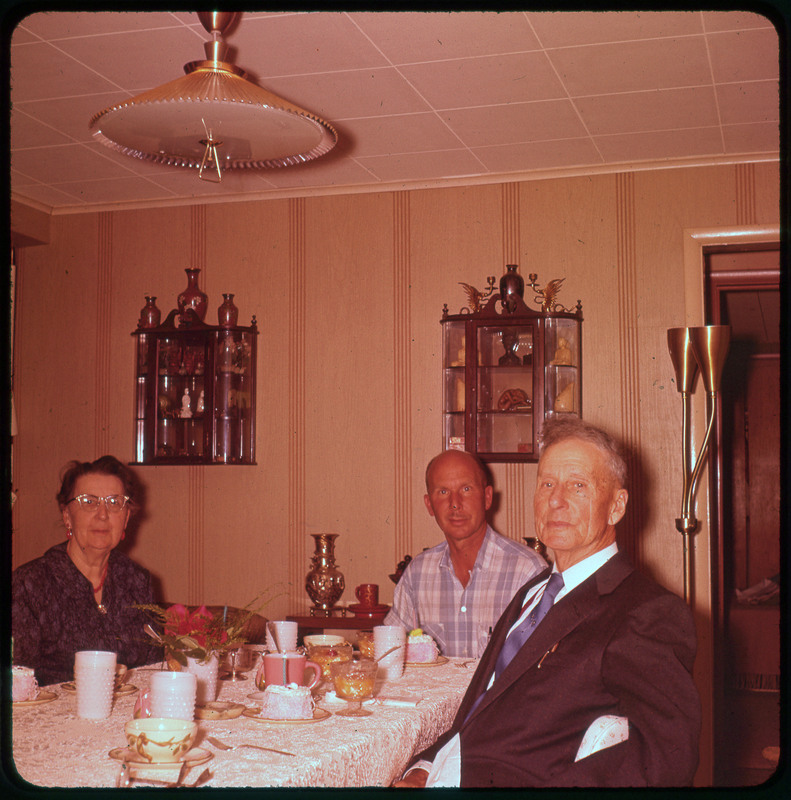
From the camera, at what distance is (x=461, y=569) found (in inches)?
151

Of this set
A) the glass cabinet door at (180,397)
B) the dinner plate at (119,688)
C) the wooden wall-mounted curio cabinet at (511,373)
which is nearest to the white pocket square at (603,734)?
the dinner plate at (119,688)

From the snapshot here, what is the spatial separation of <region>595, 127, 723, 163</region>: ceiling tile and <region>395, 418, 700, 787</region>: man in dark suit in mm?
2667

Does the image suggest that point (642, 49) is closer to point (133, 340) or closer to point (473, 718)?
point (473, 718)

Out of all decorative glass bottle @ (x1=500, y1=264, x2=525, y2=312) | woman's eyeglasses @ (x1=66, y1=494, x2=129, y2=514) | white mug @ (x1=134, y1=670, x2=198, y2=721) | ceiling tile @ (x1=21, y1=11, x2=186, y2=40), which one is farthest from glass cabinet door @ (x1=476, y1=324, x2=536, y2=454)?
→ white mug @ (x1=134, y1=670, x2=198, y2=721)

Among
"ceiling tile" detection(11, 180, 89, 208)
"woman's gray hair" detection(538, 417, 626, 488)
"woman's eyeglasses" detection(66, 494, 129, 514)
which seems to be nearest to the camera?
"woman's gray hair" detection(538, 417, 626, 488)

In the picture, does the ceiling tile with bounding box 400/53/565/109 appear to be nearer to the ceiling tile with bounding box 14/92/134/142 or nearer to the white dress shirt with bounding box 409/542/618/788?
the ceiling tile with bounding box 14/92/134/142

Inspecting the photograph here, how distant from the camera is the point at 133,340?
5.83m

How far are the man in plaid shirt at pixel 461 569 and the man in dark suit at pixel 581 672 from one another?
1303 mm

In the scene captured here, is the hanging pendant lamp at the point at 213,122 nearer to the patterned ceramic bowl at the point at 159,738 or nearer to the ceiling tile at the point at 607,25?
the ceiling tile at the point at 607,25

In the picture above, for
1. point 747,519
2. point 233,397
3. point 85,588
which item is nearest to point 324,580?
point 233,397

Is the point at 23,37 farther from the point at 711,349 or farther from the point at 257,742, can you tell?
the point at 711,349

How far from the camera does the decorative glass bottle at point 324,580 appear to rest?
509 cm

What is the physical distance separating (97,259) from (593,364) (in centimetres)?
321

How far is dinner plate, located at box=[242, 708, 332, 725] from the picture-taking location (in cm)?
212
